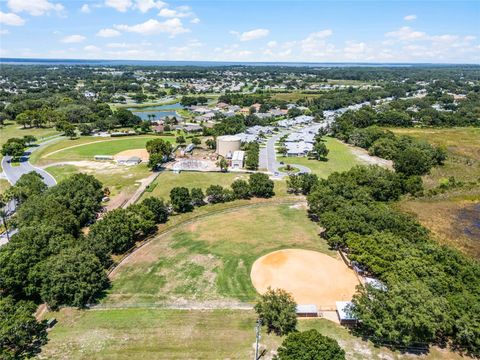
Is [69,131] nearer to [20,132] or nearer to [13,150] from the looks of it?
[20,132]

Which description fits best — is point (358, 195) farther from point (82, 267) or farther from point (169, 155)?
point (169, 155)

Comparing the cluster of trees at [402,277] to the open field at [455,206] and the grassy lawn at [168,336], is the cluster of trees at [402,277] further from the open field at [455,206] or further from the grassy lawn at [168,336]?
the open field at [455,206]

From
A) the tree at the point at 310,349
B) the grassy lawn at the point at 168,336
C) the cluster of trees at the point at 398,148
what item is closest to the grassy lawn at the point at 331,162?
the cluster of trees at the point at 398,148

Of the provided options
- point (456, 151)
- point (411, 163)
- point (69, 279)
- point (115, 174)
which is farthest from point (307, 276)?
point (456, 151)

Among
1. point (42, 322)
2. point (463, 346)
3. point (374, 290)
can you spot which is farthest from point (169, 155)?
point (463, 346)

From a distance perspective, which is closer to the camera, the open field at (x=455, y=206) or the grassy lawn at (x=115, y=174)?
the open field at (x=455, y=206)

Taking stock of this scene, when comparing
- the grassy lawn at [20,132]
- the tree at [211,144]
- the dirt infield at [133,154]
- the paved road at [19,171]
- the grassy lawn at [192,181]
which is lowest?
the grassy lawn at [192,181]

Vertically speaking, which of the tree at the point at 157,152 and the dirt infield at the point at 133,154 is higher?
the tree at the point at 157,152
